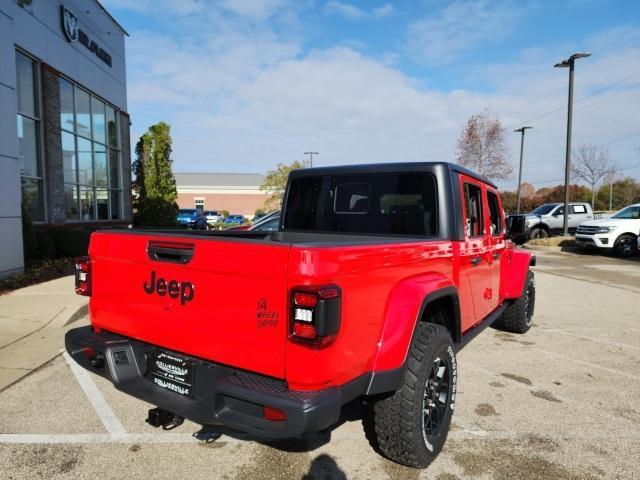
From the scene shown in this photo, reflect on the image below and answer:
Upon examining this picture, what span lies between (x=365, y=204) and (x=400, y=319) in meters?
1.51

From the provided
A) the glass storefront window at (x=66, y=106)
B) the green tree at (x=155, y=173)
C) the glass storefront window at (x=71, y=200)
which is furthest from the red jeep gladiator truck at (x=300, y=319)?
the green tree at (x=155, y=173)

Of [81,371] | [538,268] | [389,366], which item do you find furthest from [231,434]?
[538,268]

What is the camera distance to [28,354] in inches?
185

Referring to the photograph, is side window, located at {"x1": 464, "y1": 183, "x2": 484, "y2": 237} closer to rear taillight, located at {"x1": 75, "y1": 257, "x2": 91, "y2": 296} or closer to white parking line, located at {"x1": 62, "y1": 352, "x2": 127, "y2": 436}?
rear taillight, located at {"x1": 75, "y1": 257, "x2": 91, "y2": 296}

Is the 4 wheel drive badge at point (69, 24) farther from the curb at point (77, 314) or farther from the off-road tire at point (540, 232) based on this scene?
the off-road tire at point (540, 232)

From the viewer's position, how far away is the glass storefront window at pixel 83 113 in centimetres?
1455

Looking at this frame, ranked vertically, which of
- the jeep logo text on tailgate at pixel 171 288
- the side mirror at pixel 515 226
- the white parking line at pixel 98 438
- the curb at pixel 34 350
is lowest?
the white parking line at pixel 98 438

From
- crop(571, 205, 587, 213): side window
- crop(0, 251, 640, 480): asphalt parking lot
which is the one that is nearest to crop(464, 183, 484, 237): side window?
crop(0, 251, 640, 480): asphalt parking lot

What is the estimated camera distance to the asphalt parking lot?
2719 mm

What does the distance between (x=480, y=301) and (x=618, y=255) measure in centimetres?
1487

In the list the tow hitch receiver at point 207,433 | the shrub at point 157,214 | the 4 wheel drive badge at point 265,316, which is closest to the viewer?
the 4 wheel drive badge at point 265,316

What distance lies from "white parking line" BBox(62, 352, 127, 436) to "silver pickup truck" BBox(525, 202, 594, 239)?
20.7m

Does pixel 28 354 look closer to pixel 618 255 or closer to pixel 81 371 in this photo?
pixel 81 371

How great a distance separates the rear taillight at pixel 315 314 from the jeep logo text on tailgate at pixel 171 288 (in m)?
0.67
